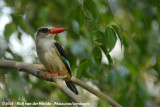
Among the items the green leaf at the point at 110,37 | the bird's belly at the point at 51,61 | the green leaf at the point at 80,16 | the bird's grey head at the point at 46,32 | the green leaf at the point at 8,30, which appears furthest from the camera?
the green leaf at the point at 8,30

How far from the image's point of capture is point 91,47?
4.26 m

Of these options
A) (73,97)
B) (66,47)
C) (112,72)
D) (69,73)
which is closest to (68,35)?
(66,47)

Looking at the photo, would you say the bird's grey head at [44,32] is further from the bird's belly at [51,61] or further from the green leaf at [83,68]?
the green leaf at [83,68]

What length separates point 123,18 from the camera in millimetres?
6961

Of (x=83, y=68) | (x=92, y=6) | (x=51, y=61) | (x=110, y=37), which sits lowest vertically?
(x=51, y=61)

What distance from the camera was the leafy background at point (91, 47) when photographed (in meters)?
2.88

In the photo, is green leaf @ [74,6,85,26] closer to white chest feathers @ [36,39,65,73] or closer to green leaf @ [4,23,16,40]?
white chest feathers @ [36,39,65,73]

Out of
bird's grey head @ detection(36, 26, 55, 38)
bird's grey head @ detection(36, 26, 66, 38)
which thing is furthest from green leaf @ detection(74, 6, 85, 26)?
bird's grey head @ detection(36, 26, 55, 38)

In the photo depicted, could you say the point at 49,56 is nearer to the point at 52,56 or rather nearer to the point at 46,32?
the point at 52,56

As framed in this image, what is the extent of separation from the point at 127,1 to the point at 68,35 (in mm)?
1613

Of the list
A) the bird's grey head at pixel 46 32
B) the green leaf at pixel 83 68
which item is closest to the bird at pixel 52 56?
the bird's grey head at pixel 46 32

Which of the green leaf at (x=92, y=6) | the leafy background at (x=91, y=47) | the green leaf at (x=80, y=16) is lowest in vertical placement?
the leafy background at (x=91, y=47)

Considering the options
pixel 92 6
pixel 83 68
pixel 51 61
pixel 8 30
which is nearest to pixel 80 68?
pixel 83 68

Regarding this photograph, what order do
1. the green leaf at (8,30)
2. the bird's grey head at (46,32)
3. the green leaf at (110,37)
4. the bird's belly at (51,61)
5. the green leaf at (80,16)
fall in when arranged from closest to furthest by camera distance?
the green leaf at (110,37) → the green leaf at (80,16) → the bird's belly at (51,61) → the bird's grey head at (46,32) → the green leaf at (8,30)
